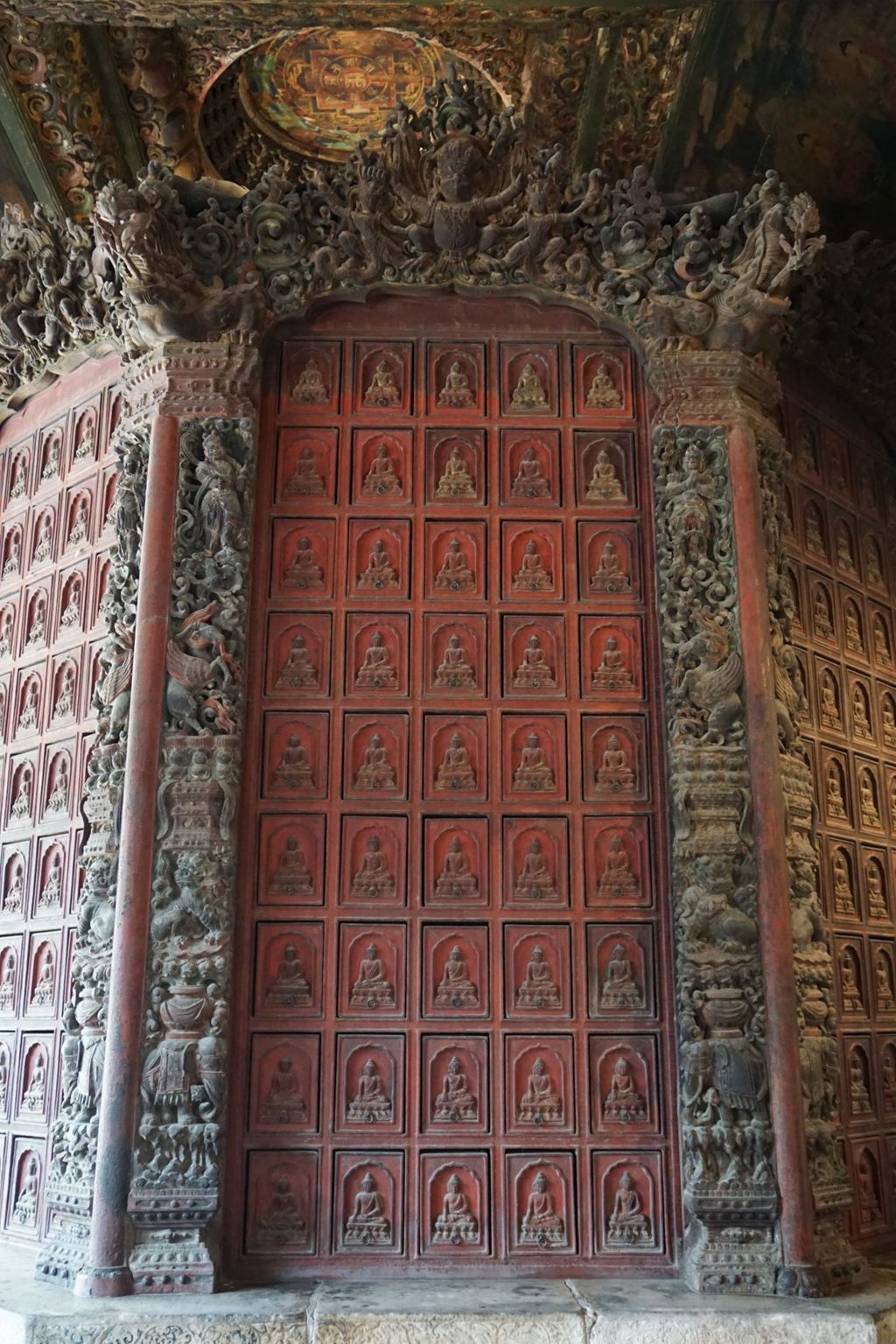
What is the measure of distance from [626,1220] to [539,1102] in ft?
2.98

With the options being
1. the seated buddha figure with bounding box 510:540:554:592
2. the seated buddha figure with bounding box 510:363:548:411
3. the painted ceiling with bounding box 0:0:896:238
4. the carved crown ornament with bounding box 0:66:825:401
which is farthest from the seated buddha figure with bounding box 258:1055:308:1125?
the painted ceiling with bounding box 0:0:896:238

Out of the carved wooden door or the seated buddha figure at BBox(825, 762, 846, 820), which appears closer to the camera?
the carved wooden door

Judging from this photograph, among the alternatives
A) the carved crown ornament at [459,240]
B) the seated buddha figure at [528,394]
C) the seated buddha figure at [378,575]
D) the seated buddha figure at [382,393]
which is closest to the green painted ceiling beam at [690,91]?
the carved crown ornament at [459,240]

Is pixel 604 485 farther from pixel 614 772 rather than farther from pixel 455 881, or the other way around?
pixel 455 881

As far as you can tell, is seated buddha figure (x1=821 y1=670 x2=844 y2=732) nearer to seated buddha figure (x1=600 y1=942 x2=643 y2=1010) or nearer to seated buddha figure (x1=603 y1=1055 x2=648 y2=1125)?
seated buddha figure (x1=600 y1=942 x2=643 y2=1010)

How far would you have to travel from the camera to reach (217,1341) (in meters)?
6.70

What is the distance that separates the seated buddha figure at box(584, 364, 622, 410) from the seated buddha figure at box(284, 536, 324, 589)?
2.45 m

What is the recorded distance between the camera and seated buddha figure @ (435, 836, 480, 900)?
8188 millimetres

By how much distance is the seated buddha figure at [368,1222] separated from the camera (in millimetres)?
7633

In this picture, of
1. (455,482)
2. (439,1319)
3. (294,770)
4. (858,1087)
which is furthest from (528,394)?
(439,1319)

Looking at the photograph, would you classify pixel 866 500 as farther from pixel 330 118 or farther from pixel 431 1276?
pixel 431 1276

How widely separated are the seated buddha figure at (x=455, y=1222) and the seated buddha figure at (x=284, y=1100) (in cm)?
107

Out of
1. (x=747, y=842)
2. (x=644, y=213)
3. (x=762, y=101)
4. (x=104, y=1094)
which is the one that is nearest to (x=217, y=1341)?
(x=104, y=1094)

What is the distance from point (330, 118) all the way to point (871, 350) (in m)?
5.15
